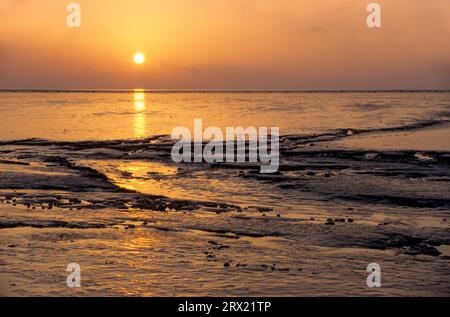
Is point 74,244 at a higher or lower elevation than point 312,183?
lower

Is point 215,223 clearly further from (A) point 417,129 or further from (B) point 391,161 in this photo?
(A) point 417,129

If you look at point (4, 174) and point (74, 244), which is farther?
point (4, 174)

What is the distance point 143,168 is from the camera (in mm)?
28281

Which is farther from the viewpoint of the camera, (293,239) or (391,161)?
(391,161)

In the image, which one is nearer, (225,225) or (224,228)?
(224,228)

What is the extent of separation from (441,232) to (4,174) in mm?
17223

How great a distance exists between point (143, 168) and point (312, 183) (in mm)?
8569

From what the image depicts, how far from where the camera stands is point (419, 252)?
13344 mm

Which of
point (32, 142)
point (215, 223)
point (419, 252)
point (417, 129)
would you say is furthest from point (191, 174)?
point (417, 129)
